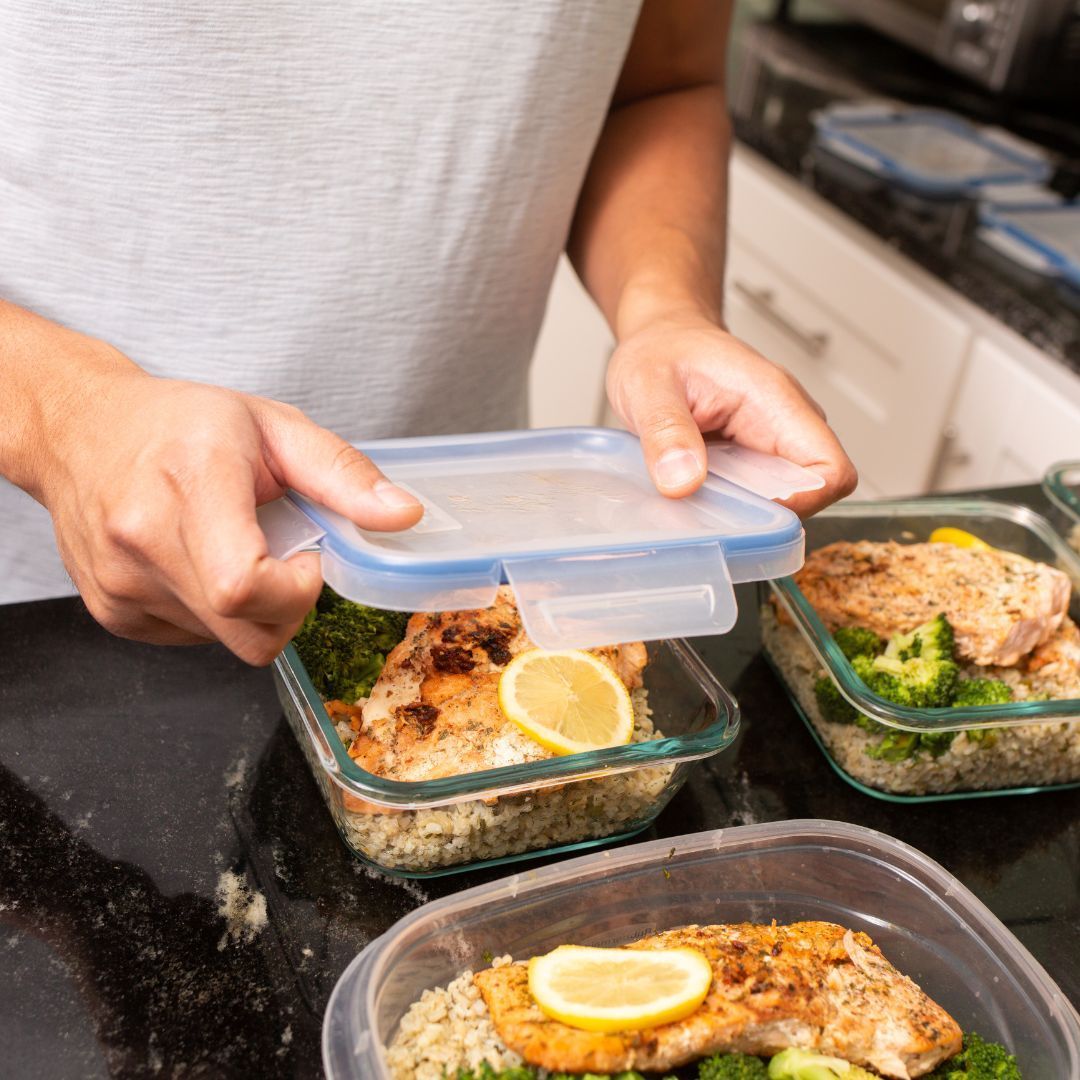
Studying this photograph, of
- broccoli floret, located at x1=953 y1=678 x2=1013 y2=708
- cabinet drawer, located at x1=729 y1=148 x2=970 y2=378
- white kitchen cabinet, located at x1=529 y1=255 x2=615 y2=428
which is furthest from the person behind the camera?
white kitchen cabinet, located at x1=529 y1=255 x2=615 y2=428

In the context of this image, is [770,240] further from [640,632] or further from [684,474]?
[640,632]

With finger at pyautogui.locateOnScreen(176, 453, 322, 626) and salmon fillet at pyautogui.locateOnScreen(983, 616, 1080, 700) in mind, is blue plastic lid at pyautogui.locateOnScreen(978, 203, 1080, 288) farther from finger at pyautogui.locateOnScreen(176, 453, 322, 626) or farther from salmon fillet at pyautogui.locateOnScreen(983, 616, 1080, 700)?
finger at pyautogui.locateOnScreen(176, 453, 322, 626)

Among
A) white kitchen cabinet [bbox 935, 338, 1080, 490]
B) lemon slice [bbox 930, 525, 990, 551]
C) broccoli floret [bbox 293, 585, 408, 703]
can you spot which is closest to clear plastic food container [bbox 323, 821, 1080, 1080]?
broccoli floret [bbox 293, 585, 408, 703]

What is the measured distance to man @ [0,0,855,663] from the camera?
85cm

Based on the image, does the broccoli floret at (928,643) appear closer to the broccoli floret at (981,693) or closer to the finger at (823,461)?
the broccoli floret at (981,693)

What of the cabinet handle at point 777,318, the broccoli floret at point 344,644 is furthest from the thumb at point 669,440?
the cabinet handle at point 777,318

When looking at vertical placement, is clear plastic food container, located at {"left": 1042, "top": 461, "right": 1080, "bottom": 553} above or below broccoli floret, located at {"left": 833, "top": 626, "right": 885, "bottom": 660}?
above

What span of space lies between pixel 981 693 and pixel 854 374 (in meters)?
1.53

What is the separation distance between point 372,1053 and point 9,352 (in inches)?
23.9

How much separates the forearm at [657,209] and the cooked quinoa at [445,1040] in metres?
0.72

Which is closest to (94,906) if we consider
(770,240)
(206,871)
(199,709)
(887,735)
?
(206,871)

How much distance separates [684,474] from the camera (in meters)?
0.94

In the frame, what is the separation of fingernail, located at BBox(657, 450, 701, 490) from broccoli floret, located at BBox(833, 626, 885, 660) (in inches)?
9.7

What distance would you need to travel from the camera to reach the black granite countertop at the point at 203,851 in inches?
31.1
